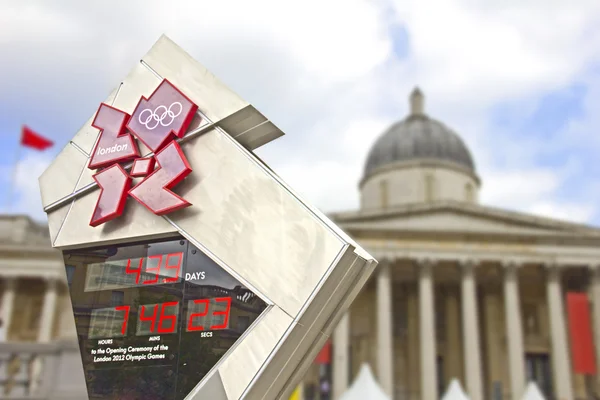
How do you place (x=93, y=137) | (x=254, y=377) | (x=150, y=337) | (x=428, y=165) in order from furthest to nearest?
(x=428, y=165)
(x=93, y=137)
(x=150, y=337)
(x=254, y=377)

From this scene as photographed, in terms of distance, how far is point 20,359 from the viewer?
1368 cm

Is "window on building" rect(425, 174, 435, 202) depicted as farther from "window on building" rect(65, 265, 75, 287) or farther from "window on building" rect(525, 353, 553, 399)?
"window on building" rect(65, 265, 75, 287)

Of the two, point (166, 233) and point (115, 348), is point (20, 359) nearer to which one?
point (115, 348)

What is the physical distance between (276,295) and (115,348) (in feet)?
8.28

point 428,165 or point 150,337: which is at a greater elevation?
point 428,165

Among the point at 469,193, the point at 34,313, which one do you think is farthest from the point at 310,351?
the point at 34,313

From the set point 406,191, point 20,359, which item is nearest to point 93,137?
point 20,359

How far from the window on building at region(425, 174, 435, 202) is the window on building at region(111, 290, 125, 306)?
4328 cm

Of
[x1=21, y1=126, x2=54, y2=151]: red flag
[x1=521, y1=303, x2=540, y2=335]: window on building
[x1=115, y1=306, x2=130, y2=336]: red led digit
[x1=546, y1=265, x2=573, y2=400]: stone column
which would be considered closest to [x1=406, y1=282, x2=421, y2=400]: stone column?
[x1=521, y1=303, x2=540, y2=335]: window on building

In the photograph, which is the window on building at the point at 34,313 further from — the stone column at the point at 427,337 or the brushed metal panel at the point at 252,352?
the brushed metal panel at the point at 252,352

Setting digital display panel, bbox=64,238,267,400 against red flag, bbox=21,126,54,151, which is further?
red flag, bbox=21,126,54,151

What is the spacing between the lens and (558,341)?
39.5 metres

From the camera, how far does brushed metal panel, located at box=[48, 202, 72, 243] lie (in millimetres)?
9500

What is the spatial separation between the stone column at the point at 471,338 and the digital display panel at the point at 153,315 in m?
→ 33.8
